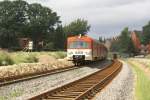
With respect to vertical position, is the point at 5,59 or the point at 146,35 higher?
the point at 146,35

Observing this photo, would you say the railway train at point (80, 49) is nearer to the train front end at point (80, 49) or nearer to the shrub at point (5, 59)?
the train front end at point (80, 49)

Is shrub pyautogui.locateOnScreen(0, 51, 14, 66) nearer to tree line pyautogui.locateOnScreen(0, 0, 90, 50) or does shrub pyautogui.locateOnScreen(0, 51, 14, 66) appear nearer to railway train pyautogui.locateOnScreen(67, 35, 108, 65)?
railway train pyautogui.locateOnScreen(67, 35, 108, 65)

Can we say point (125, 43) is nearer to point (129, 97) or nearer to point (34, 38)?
point (34, 38)

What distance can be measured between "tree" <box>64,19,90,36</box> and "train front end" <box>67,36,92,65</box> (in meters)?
117

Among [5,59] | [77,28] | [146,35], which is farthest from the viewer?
[146,35]

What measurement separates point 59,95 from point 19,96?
1.58 m

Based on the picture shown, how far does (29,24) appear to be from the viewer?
118625 mm

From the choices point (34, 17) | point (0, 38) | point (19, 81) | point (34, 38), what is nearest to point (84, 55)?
point (19, 81)

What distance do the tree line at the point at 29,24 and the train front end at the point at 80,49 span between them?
220 feet

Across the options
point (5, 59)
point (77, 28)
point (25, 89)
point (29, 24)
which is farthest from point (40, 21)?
point (25, 89)

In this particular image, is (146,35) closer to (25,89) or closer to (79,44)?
(79,44)

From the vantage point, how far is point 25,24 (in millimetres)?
118188

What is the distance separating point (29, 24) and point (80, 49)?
80190mm

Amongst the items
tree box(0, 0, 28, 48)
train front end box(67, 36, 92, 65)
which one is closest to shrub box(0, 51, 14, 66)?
train front end box(67, 36, 92, 65)
